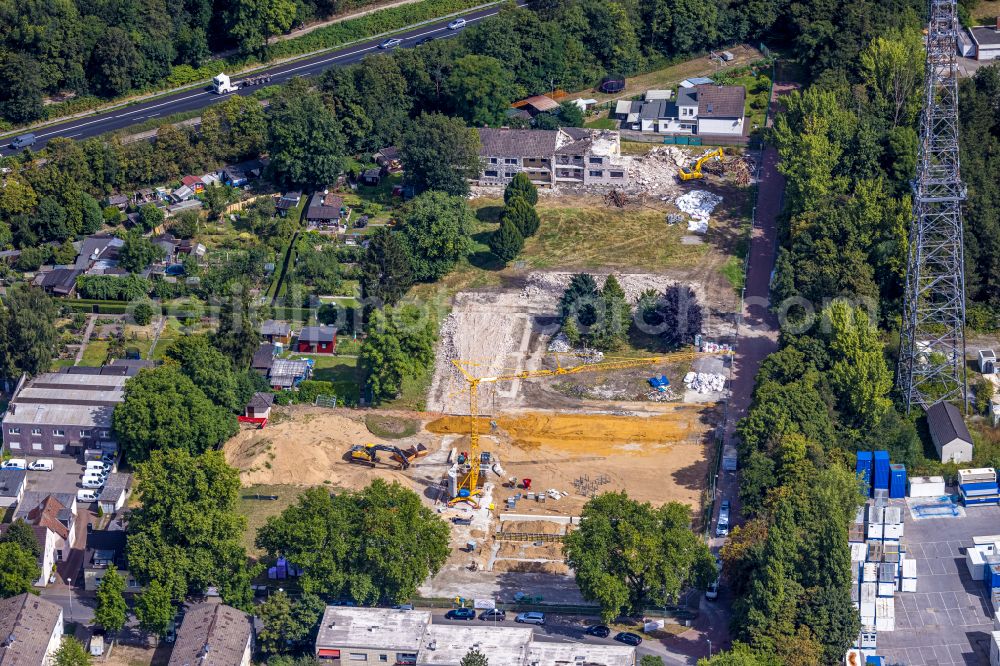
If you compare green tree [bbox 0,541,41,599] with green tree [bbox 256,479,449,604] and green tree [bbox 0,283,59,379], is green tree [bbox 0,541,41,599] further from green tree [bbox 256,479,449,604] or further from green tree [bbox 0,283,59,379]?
green tree [bbox 0,283,59,379]

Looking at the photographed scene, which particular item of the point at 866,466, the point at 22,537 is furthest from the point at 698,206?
the point at 22,537

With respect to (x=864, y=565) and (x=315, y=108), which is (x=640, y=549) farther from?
(x=315, y=108)

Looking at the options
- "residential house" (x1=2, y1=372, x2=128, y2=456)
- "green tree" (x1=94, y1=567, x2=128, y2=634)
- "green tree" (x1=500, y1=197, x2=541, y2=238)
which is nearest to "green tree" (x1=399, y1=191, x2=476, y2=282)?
"green tree" (x1=500, y1=197, x2=541, y2=238)

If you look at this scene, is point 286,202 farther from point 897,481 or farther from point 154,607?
point 897,481

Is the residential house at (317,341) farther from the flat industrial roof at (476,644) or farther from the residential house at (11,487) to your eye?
the flat industrial roof at (476,644)

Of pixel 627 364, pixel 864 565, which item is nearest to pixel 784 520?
pixel 864 565

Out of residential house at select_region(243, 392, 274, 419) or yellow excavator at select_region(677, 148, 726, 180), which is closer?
residential house at select_region(243, 392, 274, 419)
